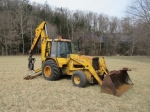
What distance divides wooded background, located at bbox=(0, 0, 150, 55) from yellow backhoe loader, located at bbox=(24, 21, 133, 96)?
18.6 m

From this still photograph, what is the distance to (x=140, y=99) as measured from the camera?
5.78 meters

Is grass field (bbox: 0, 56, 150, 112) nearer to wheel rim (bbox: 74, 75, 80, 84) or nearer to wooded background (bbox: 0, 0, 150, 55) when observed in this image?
wheel rim (bbox: 74, 75, 80, 84)

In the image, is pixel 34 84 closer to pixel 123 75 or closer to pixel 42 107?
pixel 42 107

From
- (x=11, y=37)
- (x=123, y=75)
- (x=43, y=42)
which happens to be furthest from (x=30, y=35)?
(x=123, y=75)

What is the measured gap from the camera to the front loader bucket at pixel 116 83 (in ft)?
20.2

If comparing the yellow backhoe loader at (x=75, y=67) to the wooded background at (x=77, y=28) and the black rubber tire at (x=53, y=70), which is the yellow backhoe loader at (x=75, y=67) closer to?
the black rubber tire at (x=53, y=70)

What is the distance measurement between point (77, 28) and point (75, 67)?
3654 cm

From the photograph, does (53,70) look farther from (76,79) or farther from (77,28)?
(77,28)

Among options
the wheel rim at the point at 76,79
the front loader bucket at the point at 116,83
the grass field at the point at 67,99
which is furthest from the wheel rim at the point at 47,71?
the front loader bucket at the point at 116,83

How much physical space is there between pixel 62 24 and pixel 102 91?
40.7 meters

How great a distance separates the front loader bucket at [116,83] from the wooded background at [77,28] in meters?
18.5

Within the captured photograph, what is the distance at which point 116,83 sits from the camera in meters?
7.05

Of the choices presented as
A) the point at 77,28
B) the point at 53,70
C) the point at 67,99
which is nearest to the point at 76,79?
the point at 53,70

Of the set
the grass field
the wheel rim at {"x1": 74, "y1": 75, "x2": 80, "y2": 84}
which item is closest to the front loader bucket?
the grass field
